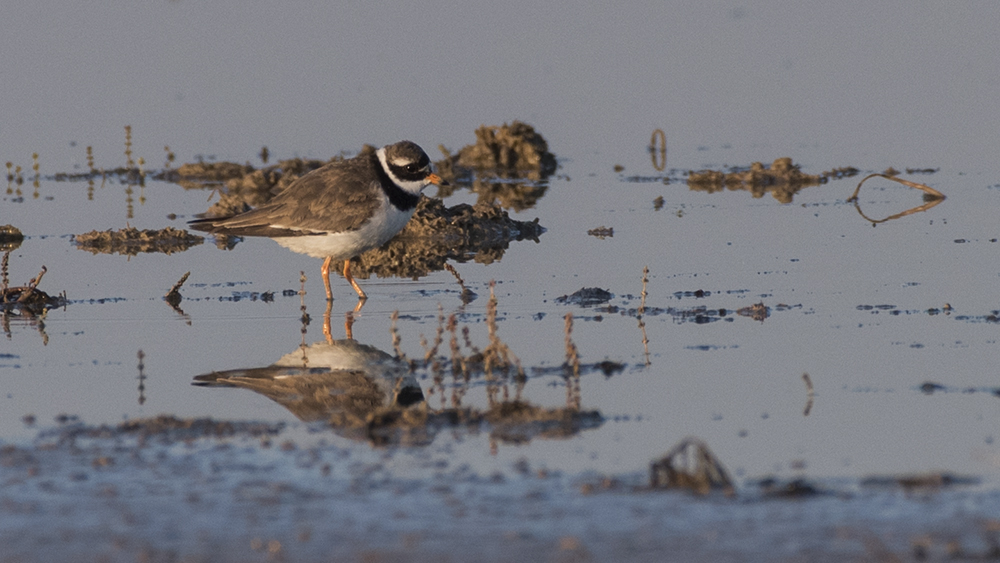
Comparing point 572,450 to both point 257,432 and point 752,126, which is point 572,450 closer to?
point 257,432

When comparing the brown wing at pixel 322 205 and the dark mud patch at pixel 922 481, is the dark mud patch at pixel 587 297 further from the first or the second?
the dark mud patch at pixel 922 481

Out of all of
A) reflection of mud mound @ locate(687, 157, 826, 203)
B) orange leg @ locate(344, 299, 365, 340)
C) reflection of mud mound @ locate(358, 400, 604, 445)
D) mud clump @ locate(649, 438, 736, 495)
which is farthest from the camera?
reflection of mud mound @ locate(687, 157, 826, 203)

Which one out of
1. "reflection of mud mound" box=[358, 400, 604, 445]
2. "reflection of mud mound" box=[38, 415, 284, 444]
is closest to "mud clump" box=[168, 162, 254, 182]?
"reflection of mud mound" box=[38, 415, 284, 444]

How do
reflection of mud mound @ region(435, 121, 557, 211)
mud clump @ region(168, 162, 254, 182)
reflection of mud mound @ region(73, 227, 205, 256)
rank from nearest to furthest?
reflection of mud mound @ region(73, 227, 205, 256) → mud clump @ region(168, 162, 254, 182) → reflection of mud mound @ region(435, 121, 557, 211)

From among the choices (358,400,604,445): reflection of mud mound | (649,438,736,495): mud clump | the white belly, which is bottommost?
(649,438,736,495): mud clump

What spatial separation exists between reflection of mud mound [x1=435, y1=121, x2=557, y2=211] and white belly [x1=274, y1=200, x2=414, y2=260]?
6.21 meters

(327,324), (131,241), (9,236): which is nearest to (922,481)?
(327,324)

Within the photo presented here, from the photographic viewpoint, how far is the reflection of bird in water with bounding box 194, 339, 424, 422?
7695 millimetres

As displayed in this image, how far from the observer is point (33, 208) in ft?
52.5

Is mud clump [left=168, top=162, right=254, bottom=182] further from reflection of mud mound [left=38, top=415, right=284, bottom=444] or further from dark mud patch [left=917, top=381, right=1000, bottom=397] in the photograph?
dark mud patch [left=917, top=381, right=1000, bottom=397]

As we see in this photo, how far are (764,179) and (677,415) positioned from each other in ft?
31.5

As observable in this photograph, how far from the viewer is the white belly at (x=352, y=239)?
11180 millimetres

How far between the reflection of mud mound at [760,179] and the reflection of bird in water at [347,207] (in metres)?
5.93

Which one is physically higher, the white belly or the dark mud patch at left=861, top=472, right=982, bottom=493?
the white belly
